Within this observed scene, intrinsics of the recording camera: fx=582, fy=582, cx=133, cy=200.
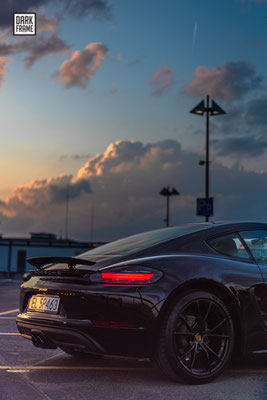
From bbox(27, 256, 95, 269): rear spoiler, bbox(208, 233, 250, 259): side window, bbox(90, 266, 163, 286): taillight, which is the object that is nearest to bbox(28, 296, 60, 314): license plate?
bbox(27, 256, 95, 269): rear spoiler

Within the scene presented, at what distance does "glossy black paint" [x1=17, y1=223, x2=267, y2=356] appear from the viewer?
14.9ft

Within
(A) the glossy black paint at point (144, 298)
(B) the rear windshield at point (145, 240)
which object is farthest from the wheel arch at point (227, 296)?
(B) the rear windshield at point (145, 240)

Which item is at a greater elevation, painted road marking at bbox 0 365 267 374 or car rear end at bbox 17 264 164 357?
car rear end at bbox 17 264 164 357

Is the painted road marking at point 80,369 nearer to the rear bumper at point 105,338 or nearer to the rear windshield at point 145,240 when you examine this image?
the rear bumper at point 105,338

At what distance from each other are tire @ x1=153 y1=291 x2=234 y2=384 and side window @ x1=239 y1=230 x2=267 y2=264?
2.47 feet

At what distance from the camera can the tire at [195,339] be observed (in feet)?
15.1

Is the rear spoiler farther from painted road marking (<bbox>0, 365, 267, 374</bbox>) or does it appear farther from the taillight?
painted road marking (<bbox>0, 365, 267, 374</bbox>)

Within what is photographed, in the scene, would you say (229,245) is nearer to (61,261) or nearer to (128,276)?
(128,276)

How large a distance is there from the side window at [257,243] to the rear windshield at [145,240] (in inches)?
15.5

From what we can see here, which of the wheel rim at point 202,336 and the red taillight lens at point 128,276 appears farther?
the wheel rim at point 202,336

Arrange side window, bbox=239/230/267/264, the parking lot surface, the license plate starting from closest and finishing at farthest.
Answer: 1. the parking lot surface
2. the license plate
3. side window, bbox=239/230/267/264

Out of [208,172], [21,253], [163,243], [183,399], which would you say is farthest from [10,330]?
[21,253]

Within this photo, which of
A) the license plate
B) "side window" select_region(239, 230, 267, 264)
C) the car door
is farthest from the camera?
"side window" select_region(239, 230, 267, 264)

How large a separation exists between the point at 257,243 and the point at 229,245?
1.19ft
